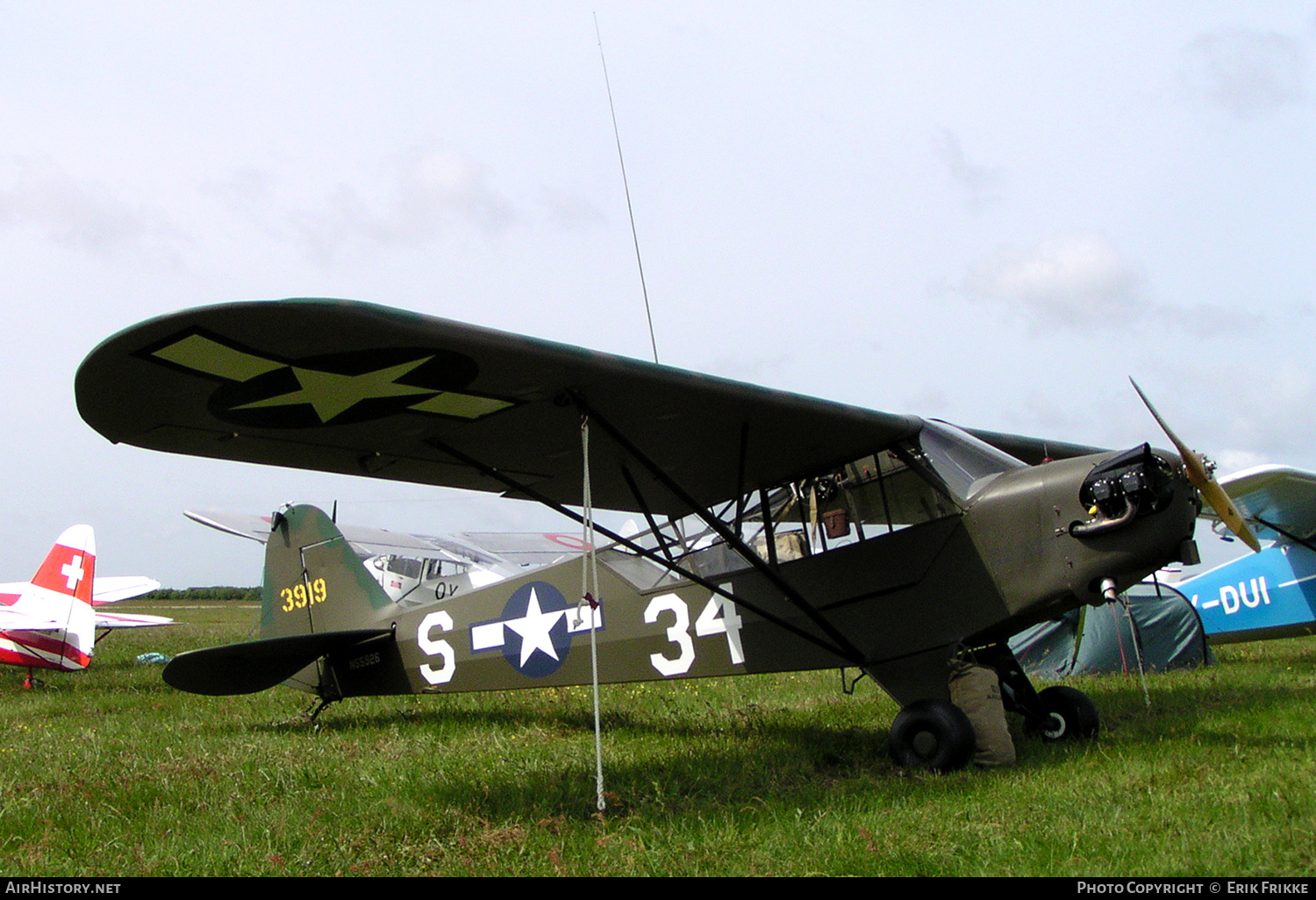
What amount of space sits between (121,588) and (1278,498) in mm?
21126

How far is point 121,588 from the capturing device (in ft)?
66.7

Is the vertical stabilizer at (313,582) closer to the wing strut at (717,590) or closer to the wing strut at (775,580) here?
the wing strut at (717,590)

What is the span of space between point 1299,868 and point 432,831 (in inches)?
128

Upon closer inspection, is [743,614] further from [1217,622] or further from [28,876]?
[1217,622]

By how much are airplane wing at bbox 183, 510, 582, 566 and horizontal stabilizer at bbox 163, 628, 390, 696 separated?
7.91 metres

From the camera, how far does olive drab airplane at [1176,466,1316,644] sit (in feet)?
33.6

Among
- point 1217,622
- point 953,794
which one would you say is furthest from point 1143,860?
point 1217,622

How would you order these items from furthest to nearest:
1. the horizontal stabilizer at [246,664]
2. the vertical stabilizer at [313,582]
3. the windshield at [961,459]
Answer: the vertical stabilizer at [313,582], the horizontal stabilizer at [246,664], the windshield at [961,459]

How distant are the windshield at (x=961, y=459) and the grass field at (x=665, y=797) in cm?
161

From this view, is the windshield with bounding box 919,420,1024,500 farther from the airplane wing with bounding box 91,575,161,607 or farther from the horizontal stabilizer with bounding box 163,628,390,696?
the airplane wing with bounding box 91,575,161,607

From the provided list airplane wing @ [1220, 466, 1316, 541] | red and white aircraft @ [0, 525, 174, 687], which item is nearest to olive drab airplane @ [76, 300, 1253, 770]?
airplane wing @ [1220, 466, 1316, 541]

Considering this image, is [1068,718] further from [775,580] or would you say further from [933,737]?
[775,580]

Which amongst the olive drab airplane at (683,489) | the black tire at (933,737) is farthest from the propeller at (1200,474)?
the black tire at (933,737)

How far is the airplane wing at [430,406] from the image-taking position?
3881 millimetres
